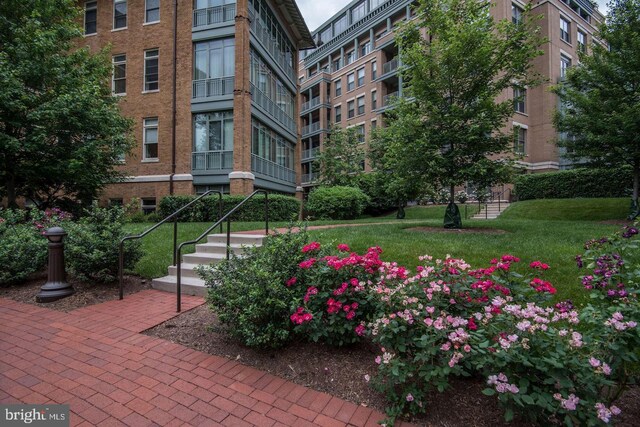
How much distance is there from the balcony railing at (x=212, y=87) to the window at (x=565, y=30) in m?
26.8

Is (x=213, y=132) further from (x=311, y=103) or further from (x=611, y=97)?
(x=311, y=103)

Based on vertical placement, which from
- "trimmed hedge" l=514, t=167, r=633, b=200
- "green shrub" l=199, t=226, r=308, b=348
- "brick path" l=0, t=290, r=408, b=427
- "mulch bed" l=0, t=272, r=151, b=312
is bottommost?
"brick path" l=0, t=290, r=408, b=427

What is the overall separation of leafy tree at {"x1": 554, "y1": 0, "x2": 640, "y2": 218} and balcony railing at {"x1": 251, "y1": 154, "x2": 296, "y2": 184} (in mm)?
13114

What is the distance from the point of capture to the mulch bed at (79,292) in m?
4.86

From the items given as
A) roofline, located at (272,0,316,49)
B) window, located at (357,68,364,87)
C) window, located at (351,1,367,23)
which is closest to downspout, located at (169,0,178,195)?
roofline, located at (272,0,316,49)

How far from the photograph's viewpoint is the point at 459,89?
27.8ft

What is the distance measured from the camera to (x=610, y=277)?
2449 millimetres

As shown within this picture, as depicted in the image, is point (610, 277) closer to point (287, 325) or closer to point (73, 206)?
point (287, 325)

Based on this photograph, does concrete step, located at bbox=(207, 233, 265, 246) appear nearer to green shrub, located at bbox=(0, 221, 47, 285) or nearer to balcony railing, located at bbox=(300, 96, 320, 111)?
green shrub, located at bbox=(0, 221, 47, 285)

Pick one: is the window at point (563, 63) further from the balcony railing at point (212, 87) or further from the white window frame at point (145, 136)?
the white window frame at point (145, 136)

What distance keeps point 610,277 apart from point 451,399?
59.6 inches

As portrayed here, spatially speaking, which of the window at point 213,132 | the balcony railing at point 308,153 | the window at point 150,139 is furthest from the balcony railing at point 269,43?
the balcony railing at point 308,153

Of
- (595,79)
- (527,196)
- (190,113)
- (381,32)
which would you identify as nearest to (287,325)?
(595,79)

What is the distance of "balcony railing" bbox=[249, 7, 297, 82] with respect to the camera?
16.5 meters
